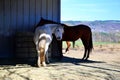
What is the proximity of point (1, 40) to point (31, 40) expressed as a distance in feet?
6.03

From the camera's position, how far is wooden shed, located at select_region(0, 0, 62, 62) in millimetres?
12664

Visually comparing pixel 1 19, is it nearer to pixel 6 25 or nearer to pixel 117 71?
pixel 6 25

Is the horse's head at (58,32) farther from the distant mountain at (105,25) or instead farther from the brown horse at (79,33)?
the distant mountain at (105,25)

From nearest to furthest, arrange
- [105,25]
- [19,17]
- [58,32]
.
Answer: [58,32], [19,17], [105,25]

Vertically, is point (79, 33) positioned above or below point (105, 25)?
above

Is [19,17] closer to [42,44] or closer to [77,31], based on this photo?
[77,31]

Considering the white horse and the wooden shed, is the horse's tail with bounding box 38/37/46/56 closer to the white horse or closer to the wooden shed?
the white horse

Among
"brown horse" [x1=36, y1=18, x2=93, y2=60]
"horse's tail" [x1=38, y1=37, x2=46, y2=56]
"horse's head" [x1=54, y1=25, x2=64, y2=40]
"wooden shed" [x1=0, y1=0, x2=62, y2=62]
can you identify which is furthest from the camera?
"wooden shed" [x1=0, y1=0, x2=62, y2=62]

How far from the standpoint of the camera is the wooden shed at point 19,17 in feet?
41.5

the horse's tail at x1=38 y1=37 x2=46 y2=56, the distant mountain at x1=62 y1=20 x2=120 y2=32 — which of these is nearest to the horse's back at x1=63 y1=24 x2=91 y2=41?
the horse's tail at x1=38 y1=37 x2=46 y2=56

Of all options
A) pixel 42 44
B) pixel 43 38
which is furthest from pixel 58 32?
pixel 42 44

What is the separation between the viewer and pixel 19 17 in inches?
504

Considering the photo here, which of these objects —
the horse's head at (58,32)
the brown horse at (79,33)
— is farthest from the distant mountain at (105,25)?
the horse's head at (58,32)

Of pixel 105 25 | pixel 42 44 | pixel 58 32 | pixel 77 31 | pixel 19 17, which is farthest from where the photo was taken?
pixel 105 25
